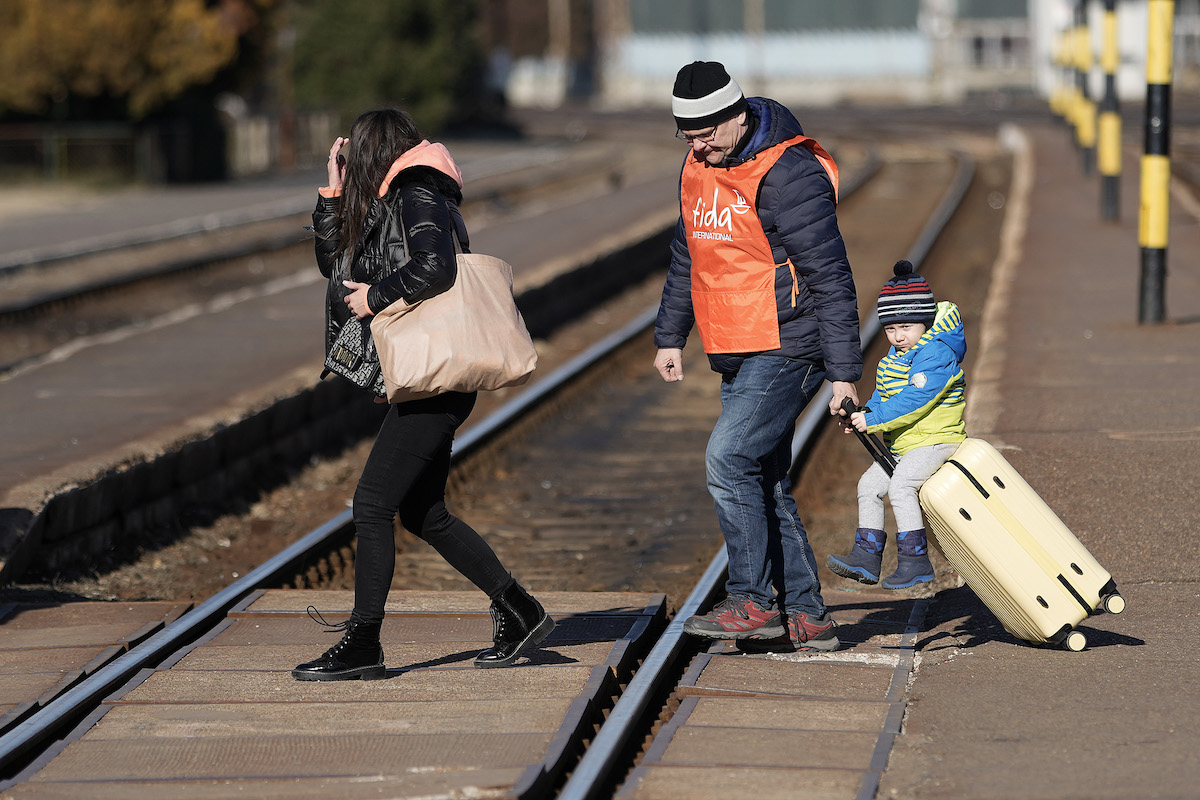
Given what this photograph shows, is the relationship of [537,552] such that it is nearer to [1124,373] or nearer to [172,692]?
[172,692]

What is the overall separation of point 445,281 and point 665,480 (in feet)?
16.3

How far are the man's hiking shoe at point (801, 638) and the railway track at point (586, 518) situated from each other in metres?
0.30

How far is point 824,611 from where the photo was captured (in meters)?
5.81

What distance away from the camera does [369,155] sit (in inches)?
205

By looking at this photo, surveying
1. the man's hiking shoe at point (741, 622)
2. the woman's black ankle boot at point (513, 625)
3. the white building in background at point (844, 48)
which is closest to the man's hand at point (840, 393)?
the man's hiking shoe at point (741, 622)

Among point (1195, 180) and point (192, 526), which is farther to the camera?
point (1195, 180)

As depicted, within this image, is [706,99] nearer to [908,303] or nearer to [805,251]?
[805,251]

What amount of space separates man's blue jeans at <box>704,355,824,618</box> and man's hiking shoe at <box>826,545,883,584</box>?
0.14 metres

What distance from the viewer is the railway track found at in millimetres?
5312

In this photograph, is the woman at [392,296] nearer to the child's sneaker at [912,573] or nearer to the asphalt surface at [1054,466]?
the child's sneaker at [912,573]

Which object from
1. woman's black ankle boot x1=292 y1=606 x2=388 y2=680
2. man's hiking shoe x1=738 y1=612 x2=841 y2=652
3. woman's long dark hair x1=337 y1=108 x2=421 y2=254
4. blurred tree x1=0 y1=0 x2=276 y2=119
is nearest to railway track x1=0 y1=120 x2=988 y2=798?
man's hiking shoe x1=738 y1=612 x2=841 y2=652

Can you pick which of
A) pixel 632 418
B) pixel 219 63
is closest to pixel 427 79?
pixel 219 63

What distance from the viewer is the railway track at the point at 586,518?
5.31 meters

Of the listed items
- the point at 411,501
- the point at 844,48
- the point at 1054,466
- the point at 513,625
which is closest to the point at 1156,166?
the point at 1054,466
